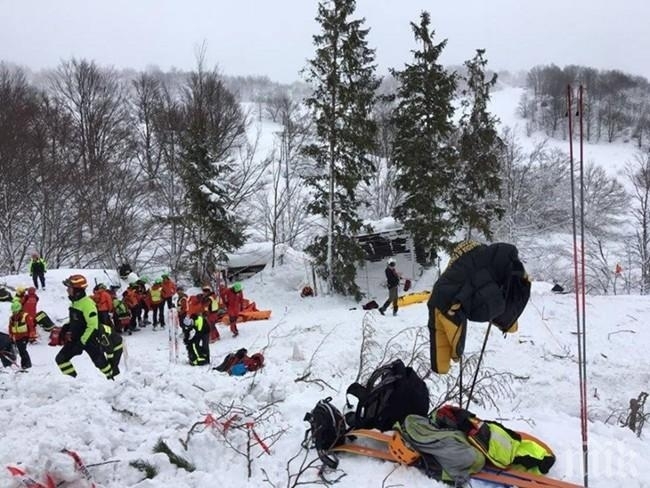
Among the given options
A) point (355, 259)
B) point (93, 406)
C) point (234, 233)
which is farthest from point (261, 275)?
point (93, 406)

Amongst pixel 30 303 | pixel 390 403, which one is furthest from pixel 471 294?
pixel 30 303

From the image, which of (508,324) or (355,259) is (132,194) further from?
(508,324)

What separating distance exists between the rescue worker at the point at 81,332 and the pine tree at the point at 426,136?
15.4 m

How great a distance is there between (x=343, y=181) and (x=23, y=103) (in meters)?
17.7

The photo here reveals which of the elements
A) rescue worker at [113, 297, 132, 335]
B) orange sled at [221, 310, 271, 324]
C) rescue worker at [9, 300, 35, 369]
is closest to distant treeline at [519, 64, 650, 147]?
orange sled at [221, 310, 271, 324]

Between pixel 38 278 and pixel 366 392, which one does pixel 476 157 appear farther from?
pixel 366 392

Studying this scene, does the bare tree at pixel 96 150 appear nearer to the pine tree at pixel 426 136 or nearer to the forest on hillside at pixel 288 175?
the forest on hillside at pixel 288 175

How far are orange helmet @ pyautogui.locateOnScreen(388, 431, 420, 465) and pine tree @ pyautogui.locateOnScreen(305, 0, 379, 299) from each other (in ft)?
54.5

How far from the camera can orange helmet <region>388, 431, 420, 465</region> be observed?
3830mm

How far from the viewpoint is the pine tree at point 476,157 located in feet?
70.7

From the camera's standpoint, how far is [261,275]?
925 inches

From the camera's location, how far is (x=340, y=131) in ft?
65.0

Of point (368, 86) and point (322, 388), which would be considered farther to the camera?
point (368, 86)

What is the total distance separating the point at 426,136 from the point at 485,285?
1732 centimetres
